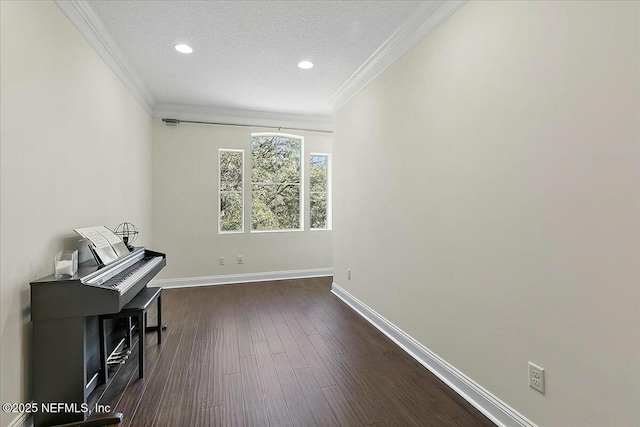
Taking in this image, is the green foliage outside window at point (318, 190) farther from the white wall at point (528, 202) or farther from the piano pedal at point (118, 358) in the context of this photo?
the piano pedal at point (118, 358)

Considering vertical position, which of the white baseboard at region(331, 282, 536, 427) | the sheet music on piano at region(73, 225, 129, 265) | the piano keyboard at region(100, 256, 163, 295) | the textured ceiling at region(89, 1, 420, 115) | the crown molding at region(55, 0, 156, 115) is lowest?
the white baseboard at region(331, 282, 536, 427)

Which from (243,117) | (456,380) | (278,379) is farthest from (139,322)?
(243,117)

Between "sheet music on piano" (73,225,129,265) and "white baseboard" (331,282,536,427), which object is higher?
"sheet music on piano" (73,225,129,265)

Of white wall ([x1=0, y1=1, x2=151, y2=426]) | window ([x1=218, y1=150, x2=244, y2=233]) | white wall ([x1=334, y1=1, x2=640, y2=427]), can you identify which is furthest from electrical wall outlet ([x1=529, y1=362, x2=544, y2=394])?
window ([x1=218, y1=150, x2=244, y2=233])

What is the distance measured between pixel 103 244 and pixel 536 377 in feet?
9.38

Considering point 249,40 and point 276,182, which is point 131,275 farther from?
point 276,182

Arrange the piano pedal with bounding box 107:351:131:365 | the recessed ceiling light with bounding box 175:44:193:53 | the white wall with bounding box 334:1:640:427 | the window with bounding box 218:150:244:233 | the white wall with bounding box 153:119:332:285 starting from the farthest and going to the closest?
the window with bounding box 218:150:244:233 → the white wall with bounding box 153:119:332:285 → the recessed ceiling light with bounding box 175:44:193:53 → the piano pedal with bounding box 107:351:131:365 → the white wall with bounding box 334:1:640:427

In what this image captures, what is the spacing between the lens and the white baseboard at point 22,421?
59.2 inches

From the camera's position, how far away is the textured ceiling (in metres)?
2.25

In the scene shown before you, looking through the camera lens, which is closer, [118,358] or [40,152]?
[40,152]

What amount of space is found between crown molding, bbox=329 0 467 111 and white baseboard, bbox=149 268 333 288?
9.77 feet

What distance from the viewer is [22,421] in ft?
5.13

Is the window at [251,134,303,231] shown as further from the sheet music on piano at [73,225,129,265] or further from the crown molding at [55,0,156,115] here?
the sheet music on piano at [73,225,129,265]

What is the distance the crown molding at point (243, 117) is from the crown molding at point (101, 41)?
0.70 meters
